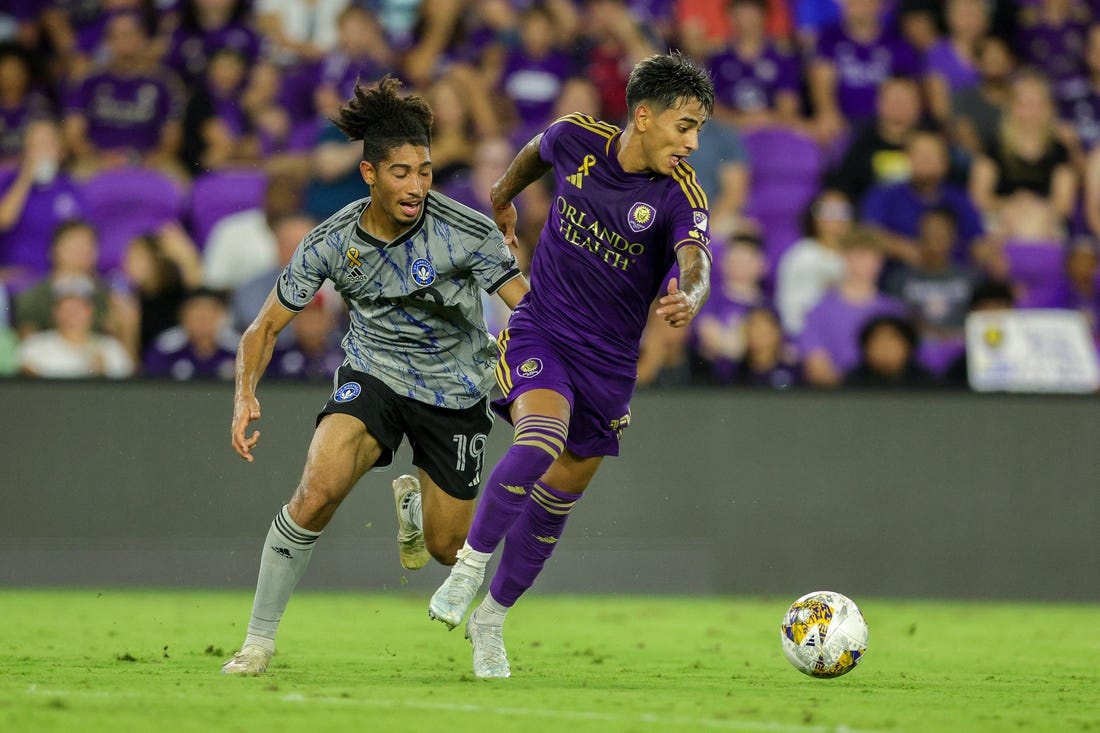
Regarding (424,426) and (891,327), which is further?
(891,327)

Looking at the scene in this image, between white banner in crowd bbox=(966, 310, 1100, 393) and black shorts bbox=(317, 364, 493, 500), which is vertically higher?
black shorts bbox=(317, 364, 493, 500)

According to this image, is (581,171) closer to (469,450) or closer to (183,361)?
(469,450)

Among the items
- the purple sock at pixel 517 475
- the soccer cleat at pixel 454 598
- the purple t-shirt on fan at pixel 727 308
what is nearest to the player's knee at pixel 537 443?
the purple sock at pixel 517 475

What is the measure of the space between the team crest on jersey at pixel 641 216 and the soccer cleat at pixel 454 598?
1.67 meters

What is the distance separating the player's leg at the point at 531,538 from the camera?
22.3ft

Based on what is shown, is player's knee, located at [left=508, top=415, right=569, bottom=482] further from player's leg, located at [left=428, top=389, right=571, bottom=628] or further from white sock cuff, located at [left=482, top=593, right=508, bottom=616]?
white sock cuff, located at [left=482, top=593, right=508, bottom=616]

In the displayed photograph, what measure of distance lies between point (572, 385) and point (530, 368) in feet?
0.74

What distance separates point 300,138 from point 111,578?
4.06 m

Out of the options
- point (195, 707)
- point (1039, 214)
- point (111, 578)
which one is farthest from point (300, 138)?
point (195, 707)

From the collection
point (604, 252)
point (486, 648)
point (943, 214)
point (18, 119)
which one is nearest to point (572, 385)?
point (604, 252)

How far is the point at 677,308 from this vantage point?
18.9 feet

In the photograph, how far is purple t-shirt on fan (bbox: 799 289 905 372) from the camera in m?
12.6

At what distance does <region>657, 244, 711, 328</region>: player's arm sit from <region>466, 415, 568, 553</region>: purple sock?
807 mm

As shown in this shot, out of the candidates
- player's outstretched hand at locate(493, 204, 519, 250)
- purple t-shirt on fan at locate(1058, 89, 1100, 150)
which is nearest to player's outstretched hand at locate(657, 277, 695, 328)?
player's outstretched hand at locate(493, 204, 519, 250)
